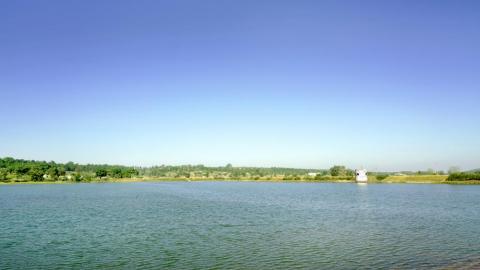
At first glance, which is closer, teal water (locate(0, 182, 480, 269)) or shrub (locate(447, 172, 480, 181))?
teal water (locate(0, 182, 480, 269))

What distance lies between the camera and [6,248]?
121 ft

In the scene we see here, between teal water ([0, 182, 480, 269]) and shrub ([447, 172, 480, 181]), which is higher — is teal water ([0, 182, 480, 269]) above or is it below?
below

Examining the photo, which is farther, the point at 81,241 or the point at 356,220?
the point at 356,220

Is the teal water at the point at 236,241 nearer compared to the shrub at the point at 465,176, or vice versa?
the teal water at the point at 236,241

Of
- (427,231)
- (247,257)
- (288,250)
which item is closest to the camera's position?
(247,257)

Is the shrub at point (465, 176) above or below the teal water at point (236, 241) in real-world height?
above

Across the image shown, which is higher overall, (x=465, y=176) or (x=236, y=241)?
(x=465, y=176)

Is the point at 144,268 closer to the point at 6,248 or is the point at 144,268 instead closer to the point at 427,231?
the point at 6,248

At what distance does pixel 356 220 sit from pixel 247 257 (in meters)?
30.7

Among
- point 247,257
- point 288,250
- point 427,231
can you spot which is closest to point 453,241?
point 427,231

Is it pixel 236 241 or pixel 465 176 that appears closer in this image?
pixel 236 241

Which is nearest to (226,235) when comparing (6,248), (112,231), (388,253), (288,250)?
(288,250)

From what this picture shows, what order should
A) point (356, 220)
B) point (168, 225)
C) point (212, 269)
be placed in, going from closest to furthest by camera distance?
point (212, 269), point (168, 225), point (356, 220)

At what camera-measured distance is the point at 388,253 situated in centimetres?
3525
